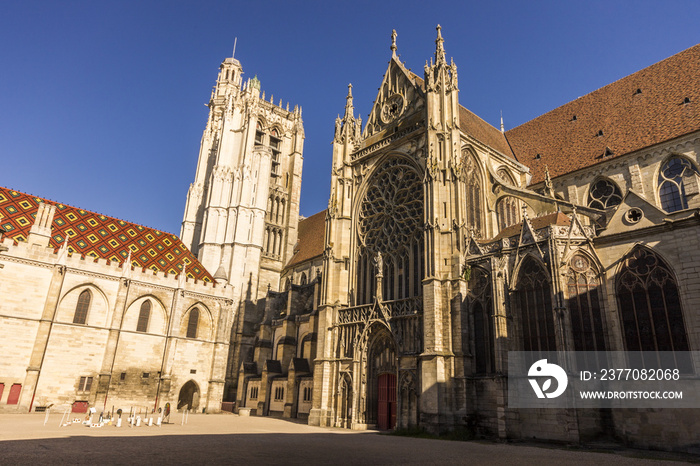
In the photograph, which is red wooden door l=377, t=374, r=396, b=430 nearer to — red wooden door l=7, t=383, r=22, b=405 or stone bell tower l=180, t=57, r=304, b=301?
stone bell tower l=180, t=57, r=304, b=301

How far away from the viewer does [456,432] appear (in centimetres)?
1769

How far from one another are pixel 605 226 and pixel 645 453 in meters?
8.05

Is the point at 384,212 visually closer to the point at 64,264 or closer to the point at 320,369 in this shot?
the point at 320,369

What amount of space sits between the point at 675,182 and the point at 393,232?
43.1 ft

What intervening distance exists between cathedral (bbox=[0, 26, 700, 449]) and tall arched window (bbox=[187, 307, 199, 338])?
0.10 meters

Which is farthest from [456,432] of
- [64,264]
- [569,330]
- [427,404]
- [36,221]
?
[36,221]

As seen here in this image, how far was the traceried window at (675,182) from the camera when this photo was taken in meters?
20.1

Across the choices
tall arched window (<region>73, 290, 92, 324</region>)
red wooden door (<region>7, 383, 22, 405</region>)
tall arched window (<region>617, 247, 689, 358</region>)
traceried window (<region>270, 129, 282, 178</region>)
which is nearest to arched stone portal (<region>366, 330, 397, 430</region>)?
tall arched window (<region>617, 247, 689, 358</region>)

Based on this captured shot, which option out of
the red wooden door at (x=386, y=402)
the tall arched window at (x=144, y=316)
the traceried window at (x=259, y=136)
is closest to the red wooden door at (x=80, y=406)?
the tall arched window at (x=144, y=316)

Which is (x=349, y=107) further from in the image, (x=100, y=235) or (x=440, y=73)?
(x=100, y=235)

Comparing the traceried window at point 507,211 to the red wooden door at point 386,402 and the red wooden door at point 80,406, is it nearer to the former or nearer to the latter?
the red wooden door at point 386,402

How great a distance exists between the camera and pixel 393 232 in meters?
24.5

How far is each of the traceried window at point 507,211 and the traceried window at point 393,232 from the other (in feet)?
14.3

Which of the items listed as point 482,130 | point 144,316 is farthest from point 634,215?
point 144,316
